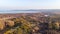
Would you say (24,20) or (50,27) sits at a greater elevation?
(24,20)

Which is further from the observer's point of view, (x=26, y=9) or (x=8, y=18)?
(x=26, y=9)

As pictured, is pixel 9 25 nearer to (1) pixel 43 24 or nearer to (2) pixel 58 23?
(1) pixel 43 24

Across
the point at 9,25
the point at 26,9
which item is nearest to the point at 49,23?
the point at 26,9

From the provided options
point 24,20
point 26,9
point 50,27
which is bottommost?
point 50,27

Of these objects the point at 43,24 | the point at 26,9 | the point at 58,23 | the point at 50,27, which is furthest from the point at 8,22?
the point at 58,23

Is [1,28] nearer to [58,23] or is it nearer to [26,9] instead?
[26,9]

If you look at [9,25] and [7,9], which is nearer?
[9,25]
